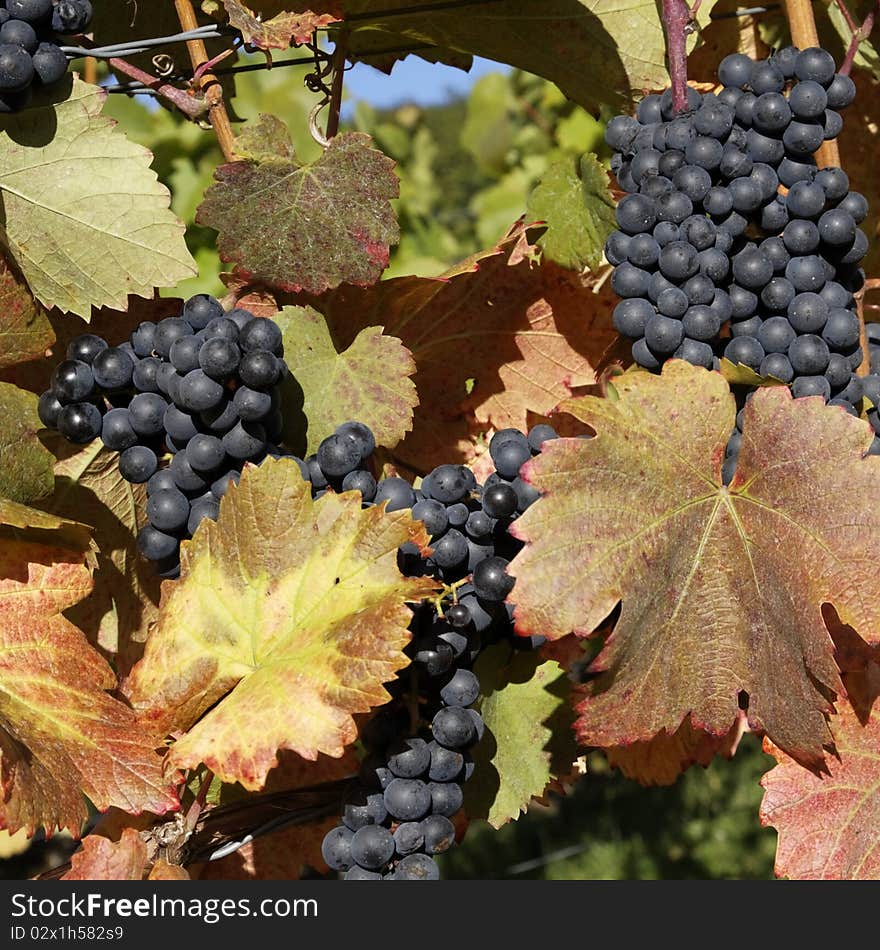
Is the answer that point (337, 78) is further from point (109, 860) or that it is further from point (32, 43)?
point (109, 860)

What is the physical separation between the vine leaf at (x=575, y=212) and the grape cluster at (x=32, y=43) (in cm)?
57

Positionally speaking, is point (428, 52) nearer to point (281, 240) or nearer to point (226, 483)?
point (281, 240)

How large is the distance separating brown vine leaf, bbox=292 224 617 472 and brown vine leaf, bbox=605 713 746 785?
460 mm

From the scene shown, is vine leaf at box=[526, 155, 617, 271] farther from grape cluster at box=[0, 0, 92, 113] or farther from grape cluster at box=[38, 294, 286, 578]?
grape cluster at box=[0, 0, 92, 113]

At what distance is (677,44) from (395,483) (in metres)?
0.61

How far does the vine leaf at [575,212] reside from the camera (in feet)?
4.33

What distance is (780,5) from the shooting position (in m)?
1.62

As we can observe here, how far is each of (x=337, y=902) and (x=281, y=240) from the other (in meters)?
0.70

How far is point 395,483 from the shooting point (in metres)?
1.19

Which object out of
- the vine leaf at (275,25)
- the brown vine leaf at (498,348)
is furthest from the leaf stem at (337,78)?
the brown vine leaf at (498,348)

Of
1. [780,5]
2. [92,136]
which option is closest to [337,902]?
[92,136]

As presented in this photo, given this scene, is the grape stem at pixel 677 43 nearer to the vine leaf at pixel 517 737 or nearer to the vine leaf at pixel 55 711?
the vine leaf at pixel 517 737

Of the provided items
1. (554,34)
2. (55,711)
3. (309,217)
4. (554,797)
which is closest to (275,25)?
(309,217)

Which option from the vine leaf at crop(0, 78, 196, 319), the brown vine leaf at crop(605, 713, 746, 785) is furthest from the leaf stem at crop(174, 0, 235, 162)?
the brown vine leaf at crop(605, 713, 746, 785)
